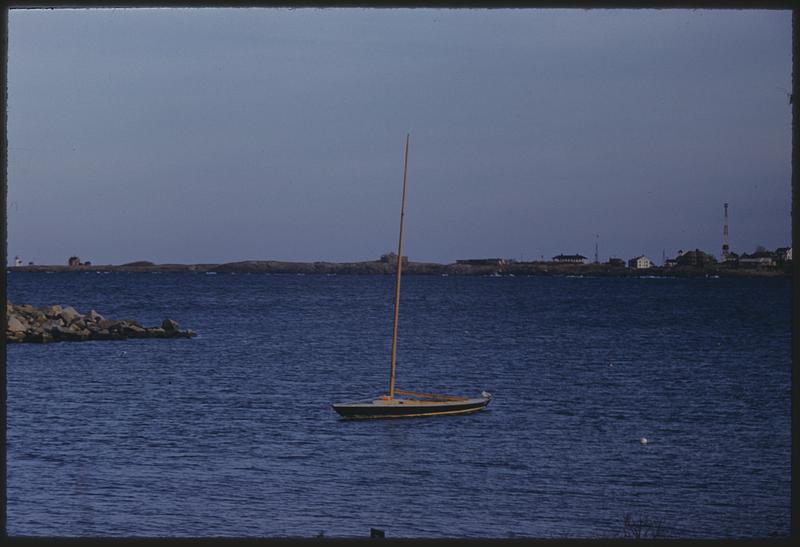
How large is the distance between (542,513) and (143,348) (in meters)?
45.3

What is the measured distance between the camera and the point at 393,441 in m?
29.6

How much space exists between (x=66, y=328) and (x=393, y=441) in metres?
39.4

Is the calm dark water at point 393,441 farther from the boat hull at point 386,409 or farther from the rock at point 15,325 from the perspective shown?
the rock at point 15,325

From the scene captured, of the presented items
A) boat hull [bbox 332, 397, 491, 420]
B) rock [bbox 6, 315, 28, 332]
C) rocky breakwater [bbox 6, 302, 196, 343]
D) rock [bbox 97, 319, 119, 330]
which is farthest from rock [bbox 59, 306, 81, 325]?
boat hull [bbox 332, 397, 491, 420]

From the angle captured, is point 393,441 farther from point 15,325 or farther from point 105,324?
point 105,324

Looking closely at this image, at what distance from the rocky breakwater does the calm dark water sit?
4.78 ft

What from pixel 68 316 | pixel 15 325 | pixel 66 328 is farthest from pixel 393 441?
pixel 68 316

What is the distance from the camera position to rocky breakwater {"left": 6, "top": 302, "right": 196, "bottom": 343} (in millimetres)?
60438

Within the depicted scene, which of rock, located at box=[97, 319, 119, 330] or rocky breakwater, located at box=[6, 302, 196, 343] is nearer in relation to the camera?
rocky breakwater, located at box=[6, 302, 196, 343]

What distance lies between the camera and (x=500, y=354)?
61.7m

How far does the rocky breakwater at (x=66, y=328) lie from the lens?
198 feet

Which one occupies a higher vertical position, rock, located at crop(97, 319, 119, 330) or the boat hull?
the boat hull

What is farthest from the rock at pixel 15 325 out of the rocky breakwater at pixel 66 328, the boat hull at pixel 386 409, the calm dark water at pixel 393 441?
the boat hull at pixel 386 409

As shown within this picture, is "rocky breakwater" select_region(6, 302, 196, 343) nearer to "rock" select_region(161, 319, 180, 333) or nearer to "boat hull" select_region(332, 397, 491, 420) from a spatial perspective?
"rock" select_region(161, 319, 180, 333)
